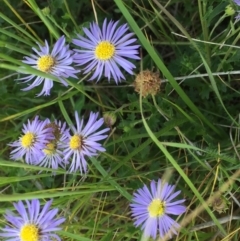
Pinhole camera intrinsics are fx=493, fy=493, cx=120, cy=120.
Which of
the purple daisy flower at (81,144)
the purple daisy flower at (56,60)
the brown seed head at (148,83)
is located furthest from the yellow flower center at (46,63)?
the brown seed head at (148,83)

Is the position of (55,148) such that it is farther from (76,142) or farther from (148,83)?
(148,83)

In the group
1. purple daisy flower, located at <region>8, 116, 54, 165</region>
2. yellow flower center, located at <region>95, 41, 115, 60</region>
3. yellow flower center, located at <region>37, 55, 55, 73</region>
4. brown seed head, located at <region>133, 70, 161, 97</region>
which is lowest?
brown seed head, located at <region>133, 70, 161, 97</region>

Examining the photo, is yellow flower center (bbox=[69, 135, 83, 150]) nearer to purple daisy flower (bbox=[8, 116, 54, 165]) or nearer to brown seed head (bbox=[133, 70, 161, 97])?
purple daisy flower (bbox=[8, 116, 54, 165])

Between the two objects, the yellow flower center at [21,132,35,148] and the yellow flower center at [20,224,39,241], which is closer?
the yellow flower center at [20,224,39,241]

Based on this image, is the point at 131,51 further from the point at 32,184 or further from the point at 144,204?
the point at 32,184

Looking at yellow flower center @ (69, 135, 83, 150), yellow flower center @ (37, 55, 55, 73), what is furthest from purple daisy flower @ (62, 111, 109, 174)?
yellow flower center @ (37, 55, 55, 73)

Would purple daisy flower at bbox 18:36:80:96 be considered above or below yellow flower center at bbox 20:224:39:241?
above

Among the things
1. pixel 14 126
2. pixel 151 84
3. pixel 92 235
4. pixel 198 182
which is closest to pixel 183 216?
pixel 198 182
